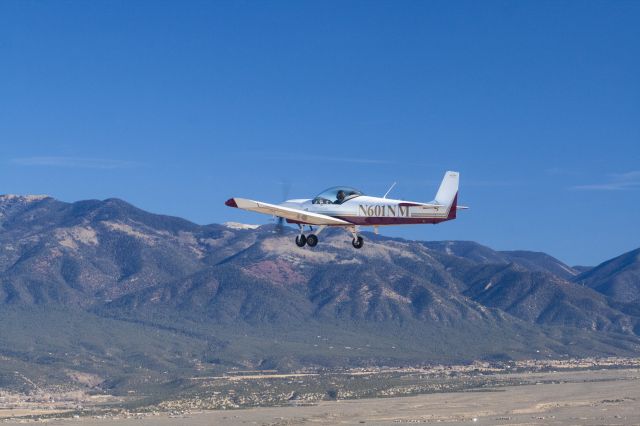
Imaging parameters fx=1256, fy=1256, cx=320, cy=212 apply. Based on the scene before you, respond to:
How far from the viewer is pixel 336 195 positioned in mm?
107625

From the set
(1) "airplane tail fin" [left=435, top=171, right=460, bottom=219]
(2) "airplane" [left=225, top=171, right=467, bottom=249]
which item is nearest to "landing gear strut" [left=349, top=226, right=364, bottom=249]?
(2) "airplane" [left=225, top=171, right=467, bottom=249]

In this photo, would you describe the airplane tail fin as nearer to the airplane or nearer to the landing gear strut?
the airplane

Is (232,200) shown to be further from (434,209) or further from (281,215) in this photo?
(434,209)

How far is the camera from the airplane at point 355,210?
10294 cm

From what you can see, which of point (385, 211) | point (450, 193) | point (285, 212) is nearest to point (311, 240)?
point (285, 212)

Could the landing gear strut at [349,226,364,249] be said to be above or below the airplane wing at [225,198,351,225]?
below

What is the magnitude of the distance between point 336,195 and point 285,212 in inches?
182

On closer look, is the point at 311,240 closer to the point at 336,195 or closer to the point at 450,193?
the point at 336,195

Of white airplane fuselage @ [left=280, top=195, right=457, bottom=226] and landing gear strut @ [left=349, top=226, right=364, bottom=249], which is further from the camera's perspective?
landing gear strut @ [left=349, top=226, right=364, bottom=249]

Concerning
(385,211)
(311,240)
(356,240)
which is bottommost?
(356,240)

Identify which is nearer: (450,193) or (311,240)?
(450,193)

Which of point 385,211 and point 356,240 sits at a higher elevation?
point 385,211

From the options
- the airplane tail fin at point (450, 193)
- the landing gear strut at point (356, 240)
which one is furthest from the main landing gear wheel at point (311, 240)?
the airplane tail fin at point (450, 193)

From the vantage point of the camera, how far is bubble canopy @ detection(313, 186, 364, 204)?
351ft
